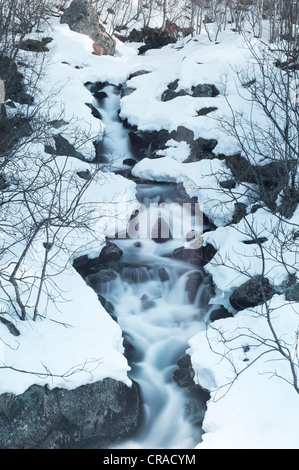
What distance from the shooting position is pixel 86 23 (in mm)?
20391

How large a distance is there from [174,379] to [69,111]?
9711 millimetres

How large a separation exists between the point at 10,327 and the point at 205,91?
36.0 feet

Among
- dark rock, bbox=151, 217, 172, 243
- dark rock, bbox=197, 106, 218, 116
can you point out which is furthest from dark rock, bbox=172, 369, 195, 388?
dark rock, bbox=197, 106, 218, 116

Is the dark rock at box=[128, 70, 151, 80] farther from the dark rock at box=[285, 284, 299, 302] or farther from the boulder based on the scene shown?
the dark rock at box=[285, 284, 299, 302]

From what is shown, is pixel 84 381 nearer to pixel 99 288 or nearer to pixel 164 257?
pixel 99 288

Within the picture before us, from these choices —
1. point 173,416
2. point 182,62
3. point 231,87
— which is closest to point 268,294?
point 173,416

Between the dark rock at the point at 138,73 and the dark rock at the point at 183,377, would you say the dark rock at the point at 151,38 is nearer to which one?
the dark rock at the point at 138,73

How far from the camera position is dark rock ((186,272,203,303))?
372 inches

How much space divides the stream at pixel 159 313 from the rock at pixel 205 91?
12.8ft

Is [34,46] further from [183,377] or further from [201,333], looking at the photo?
[183,377]

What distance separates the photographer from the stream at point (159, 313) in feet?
22.2

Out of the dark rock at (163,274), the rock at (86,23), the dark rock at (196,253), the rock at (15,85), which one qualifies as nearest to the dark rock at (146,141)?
the rock at (15,85)

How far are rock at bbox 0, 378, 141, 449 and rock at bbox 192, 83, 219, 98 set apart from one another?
35.4 ft

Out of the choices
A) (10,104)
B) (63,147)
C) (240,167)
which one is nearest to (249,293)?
(240,167)
